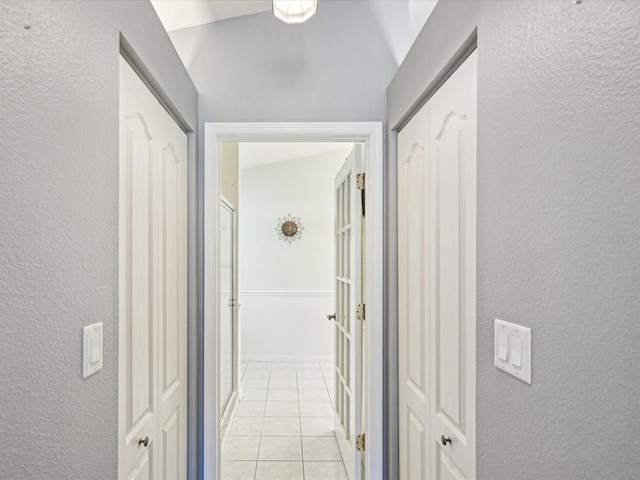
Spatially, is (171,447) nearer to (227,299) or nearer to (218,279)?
(218,279)

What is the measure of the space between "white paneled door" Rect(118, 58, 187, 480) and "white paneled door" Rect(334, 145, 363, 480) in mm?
889

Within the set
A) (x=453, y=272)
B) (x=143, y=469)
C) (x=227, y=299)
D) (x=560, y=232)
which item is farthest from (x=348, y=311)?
(x=560, y=232)

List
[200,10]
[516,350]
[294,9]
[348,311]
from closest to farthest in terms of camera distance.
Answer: [516,350], [294,9], [200,10], [348,311]

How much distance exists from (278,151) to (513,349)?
161 inches

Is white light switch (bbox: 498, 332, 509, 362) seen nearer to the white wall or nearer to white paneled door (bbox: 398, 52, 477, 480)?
white paneled door (bbox: 398, 52, 477, 480)

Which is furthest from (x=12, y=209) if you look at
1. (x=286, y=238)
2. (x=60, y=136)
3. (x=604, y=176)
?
(x=286, y=238)

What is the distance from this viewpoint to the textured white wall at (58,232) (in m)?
0.63

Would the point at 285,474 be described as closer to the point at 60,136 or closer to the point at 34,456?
the point at 34,456

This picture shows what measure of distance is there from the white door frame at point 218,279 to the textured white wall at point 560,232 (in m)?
0.84

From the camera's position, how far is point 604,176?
0.59 meters

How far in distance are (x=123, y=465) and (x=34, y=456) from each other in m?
0.45

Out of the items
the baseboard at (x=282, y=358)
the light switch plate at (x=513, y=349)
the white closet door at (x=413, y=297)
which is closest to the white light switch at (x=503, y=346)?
the light switch plate at (x=513, y=349)

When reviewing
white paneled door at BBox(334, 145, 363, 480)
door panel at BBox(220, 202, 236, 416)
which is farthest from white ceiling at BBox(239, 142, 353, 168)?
white paneled door at BBox(334, 145, 363, 480)

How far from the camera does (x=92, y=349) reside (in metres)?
0.86
